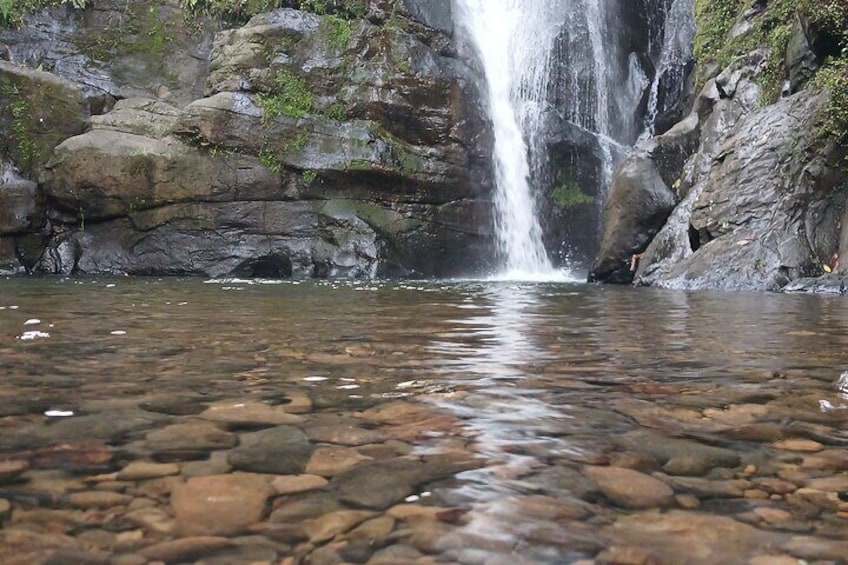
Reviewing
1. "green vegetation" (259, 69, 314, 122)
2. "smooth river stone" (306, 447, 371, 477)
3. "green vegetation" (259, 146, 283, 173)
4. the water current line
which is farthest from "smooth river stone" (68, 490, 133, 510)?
"green vegetation" (259, 69, 314, 122)

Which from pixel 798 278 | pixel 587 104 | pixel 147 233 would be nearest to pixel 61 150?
pixel 147 233

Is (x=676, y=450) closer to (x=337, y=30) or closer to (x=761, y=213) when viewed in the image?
(x=761, y=213)

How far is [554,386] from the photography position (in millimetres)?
2480

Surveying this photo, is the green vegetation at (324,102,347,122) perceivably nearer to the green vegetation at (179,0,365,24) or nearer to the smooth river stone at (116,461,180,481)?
the green vegetation at (179,0,365,24)

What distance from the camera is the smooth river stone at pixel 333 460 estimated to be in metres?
1.55

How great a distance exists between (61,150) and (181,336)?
11.7 meters

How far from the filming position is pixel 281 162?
14078 millimetres

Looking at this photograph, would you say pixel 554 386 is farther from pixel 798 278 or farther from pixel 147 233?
pixel 147 233

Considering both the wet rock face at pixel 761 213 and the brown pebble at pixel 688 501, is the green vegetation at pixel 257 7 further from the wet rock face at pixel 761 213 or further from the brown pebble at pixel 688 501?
the brown pebble at pixel 688 501

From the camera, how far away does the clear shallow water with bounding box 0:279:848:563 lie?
1204 mm

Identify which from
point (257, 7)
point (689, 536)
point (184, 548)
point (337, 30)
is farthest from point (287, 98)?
point (689, 536)

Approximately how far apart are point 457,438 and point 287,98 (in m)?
13.8

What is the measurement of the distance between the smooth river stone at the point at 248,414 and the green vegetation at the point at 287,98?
12.9 meters

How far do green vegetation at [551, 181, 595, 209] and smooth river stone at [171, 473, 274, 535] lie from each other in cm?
1478
